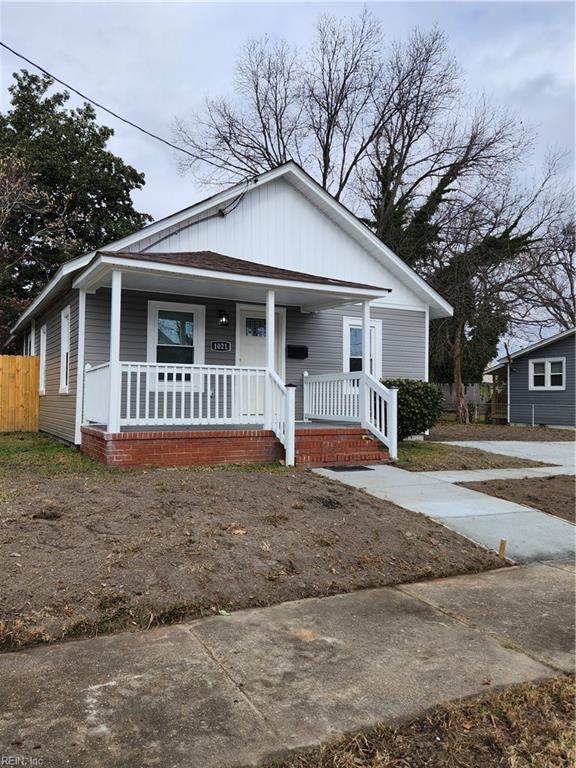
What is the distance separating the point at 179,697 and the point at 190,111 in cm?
2971

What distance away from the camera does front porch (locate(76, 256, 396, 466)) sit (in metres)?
8.55

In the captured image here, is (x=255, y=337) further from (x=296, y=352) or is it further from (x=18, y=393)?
(x=18, y=393)

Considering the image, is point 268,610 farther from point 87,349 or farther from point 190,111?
point 190,111

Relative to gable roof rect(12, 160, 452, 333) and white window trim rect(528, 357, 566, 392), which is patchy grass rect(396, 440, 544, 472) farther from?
white window trim rect(528, 357, 566, 392)

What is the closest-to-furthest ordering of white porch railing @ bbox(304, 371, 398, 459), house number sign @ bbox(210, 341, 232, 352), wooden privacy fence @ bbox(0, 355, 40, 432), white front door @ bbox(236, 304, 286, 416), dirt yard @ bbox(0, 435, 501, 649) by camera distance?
dirt yard @ bbox(0, 435, 501, 649), white porch railing @ bbox(304, 371, 398, 459), house number sign @ bbox(210, 341, 232, 352), white front door @ bbox(236, 304, 286, 416), wooden privacy fence @ bbox(0, 355, 40, 432)

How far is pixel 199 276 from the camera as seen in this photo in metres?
9.20

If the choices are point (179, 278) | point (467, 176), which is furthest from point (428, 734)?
point (467, 176)

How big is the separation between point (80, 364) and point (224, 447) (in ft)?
11.2

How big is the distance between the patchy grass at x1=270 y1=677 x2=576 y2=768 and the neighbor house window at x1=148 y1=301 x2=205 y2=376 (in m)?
9.13

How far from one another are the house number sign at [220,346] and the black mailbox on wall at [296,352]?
1392 millimetres

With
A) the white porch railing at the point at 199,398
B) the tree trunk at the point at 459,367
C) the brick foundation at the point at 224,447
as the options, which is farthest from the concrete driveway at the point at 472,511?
the tree trunk at the point at 459,367

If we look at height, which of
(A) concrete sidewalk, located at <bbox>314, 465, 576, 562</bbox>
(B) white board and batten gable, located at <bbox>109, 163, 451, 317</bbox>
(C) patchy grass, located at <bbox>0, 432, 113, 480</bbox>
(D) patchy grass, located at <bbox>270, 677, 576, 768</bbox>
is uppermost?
(B) white board and batten gable, located at <bbox>109, 163, 451, 317</bbox>

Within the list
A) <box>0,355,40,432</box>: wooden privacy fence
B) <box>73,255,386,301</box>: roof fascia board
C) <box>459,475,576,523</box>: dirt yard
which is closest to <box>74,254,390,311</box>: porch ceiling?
→ <box>73,255,386,301</box>: roof fascia board

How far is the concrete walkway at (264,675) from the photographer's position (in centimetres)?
232
